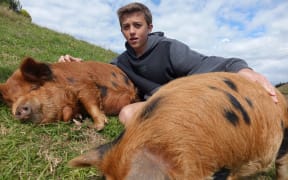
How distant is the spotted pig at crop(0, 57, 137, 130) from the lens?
4492 mm

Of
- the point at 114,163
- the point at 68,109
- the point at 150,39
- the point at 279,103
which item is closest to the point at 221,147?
the point at 114,163

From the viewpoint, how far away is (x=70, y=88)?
476cm

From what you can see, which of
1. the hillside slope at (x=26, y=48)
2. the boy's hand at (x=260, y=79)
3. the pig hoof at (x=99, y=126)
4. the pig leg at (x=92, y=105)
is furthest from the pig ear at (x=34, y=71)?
the boy's hand at (x=260, y=79)

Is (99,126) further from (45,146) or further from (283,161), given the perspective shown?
(283,161)

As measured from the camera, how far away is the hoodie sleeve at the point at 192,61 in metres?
4.40

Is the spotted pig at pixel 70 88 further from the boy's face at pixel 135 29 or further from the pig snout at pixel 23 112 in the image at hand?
the boy's face at pixel 135 29

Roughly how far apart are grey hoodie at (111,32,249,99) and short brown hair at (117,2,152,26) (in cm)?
30

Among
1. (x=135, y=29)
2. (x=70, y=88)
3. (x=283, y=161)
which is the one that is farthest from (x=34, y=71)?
(x=283, y=161)

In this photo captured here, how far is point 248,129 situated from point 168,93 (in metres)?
0.70

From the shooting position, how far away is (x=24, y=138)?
408cm

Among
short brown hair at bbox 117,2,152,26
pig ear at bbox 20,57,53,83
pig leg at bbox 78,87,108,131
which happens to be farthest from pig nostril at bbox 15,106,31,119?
short brown hair at bbox 117,2,152,26

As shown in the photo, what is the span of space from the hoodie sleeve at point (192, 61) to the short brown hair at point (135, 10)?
0.53m

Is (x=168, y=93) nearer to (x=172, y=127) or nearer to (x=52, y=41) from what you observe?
(x=172, y=127)

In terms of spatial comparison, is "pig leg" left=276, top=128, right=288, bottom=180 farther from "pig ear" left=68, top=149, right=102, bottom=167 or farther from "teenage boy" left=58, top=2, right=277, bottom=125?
"pig ear" left=68, top=149, right=102, bottom=167
